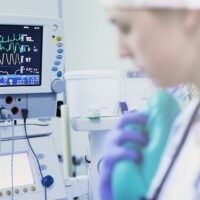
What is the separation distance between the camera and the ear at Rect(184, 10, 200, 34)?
0.62 m

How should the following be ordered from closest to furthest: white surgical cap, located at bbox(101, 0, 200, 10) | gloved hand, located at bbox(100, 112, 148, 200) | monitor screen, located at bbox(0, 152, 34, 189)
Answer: white surgical cap, located at bbox(101, 0, 200, 10)
gloved hand, located at bbox(100, 112, 148, 200)
monitor screen, located at bbox(0, 152, 34, 189)

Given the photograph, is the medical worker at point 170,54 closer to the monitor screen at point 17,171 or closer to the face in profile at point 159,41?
the face in profile at point 159,41

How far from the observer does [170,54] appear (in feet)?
2.04

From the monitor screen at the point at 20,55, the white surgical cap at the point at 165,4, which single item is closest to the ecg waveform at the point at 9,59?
the monitor screen at the point at 20,55

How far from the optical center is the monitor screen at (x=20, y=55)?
1552 millimetres

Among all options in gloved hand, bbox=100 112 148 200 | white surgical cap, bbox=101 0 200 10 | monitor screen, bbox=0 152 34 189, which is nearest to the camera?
white surgical cap, bbox=101 0 200 10

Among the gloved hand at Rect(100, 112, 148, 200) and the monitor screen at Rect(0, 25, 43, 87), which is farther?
the monitor screen at Rect(0, 25, 43, 87)

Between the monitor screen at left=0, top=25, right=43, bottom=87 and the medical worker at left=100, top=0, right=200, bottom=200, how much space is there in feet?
3.17

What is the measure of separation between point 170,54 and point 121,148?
0.21 metres

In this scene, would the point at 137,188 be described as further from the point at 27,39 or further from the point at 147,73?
the point at 27,39

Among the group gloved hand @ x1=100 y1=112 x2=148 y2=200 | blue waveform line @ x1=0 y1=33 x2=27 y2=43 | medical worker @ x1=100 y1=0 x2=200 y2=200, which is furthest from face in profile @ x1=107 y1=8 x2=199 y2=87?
blue waveform line @ x1=0 y1=33 x2=27 y2=43

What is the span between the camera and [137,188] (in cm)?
74

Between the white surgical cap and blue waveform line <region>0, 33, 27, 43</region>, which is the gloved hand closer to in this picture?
the white surgical cap

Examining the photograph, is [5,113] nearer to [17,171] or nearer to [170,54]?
[17,171]
